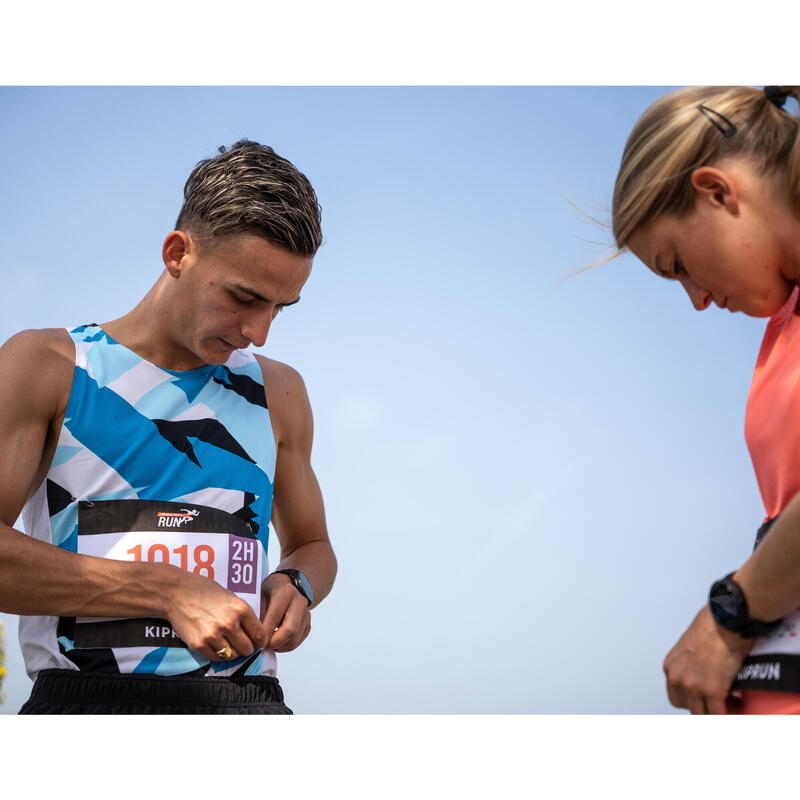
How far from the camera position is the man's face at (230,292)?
2361 mm

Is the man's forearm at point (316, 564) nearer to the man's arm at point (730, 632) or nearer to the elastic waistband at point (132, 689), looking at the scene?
the elastic waistband at point (132, 689)

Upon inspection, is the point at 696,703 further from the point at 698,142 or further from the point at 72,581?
the point at 72,581

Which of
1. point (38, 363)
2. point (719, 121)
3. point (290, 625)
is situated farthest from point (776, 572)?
point (38, 363)

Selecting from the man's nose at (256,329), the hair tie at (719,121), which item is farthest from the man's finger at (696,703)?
the man's nose at (256,329)

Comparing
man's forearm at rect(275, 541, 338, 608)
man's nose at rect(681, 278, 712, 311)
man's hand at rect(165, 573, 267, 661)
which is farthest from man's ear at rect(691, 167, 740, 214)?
man's forearm at rect(275, 541, 338, 608)

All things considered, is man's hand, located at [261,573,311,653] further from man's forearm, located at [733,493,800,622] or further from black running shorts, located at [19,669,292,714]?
man's forearm, located at [733,493,800,622]

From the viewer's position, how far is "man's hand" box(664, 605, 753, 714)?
4.50 feet

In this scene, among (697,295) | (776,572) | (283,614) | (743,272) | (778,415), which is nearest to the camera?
(776,572)

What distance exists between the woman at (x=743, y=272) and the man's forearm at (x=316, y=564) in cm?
134

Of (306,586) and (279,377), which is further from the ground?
(279,377)

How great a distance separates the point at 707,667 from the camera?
4.53 feet

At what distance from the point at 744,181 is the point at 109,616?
5.74ft

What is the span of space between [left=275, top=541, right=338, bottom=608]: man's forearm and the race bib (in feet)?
1.00

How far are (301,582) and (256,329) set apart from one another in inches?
29.7
